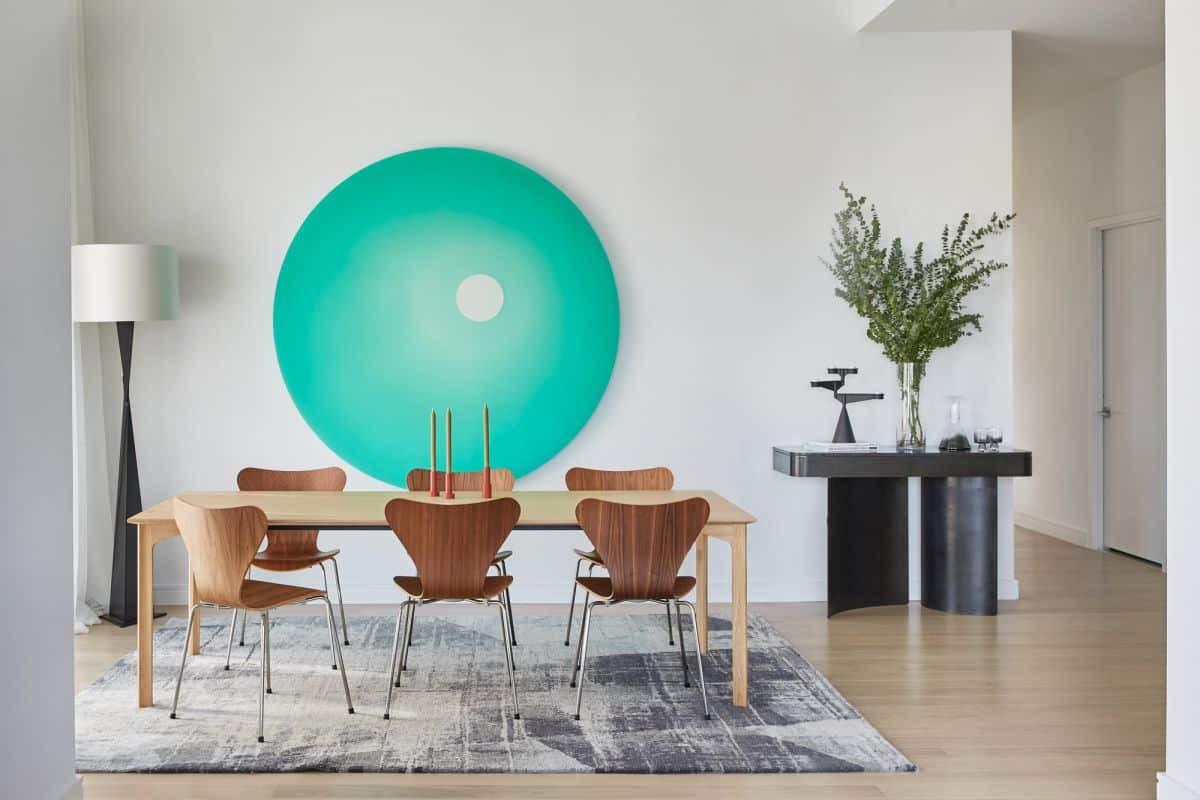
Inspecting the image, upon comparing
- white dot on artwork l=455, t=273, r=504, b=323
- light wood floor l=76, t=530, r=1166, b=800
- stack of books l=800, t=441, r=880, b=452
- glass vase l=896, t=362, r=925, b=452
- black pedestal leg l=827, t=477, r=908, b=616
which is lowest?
light wood floor l=76, t=530, r=1166, b=800

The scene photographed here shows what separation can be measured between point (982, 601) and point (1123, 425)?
2369 millimetres

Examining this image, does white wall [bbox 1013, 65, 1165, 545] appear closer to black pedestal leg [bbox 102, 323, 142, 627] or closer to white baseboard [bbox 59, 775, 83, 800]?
black pedestal leg [bbox 102, 323, 142, 627]

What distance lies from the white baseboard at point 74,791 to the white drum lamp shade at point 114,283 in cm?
265

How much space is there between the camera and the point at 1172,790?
284cm

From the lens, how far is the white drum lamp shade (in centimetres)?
493

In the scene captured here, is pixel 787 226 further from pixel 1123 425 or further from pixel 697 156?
pixel 1123 425

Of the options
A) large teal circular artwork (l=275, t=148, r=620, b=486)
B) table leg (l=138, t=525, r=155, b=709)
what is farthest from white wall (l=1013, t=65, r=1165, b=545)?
table leg (l=138, t=525, r=155, b=709)

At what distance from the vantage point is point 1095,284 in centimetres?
709

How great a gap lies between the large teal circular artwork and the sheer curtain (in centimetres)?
100

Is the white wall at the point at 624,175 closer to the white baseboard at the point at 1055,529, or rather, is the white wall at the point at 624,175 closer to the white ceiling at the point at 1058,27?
the white ceiling at the point at 1058,27

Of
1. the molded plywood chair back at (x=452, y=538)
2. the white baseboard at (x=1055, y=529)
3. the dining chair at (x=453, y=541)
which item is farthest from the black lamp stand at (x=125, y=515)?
the white baseboard at (x=1055, y=529)

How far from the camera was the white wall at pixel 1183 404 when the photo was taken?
2.79 m

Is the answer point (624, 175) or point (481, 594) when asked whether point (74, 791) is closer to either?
point (481, 594)

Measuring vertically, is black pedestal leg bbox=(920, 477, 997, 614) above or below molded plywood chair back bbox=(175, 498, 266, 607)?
below
